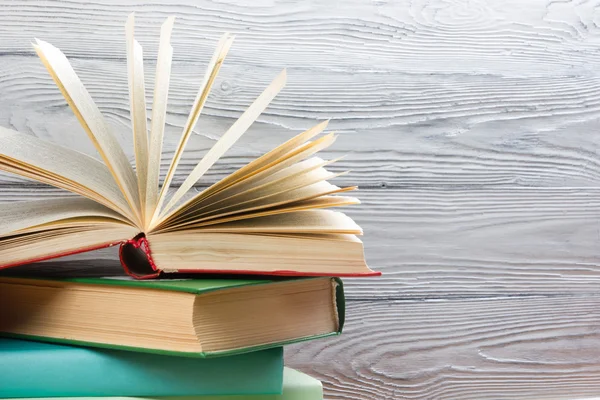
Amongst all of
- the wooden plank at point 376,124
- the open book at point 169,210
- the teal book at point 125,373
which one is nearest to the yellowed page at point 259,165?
the open book at point 169,210

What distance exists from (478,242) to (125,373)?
1.75ft

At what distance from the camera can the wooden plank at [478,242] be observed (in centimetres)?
87

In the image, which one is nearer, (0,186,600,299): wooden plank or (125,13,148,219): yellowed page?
(125,13,148,219): yellowed page

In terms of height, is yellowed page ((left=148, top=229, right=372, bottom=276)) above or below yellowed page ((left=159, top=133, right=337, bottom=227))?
below

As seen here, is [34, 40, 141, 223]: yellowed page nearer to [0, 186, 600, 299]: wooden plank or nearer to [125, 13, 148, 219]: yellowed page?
[125, 13, 148, 219]: yellowed page

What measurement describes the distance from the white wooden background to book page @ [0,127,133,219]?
238 mm

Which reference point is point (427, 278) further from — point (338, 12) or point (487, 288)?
point (338, 12)

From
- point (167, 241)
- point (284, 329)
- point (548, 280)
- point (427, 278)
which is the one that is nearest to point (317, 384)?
point (284, 329)

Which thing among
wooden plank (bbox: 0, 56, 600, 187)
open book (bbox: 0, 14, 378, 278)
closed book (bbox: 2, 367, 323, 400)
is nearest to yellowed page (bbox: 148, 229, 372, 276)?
open book (bbox: 0, 14, 378, 278)

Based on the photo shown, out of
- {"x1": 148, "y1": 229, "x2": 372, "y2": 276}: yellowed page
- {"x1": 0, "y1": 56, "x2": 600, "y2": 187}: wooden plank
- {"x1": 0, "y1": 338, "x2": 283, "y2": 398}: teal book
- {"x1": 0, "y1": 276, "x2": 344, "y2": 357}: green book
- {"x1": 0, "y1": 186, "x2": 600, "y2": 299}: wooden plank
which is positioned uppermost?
{"x1": 0, "y1": 56, "x2": 600, "y2": 187}: wooden plank

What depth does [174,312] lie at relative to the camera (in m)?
0.50

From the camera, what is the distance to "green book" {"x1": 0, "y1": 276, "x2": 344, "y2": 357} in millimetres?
501

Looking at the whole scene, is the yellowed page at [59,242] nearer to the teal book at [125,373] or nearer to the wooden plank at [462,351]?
the teal book at [125,373]

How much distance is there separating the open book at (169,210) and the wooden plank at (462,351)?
317mm
